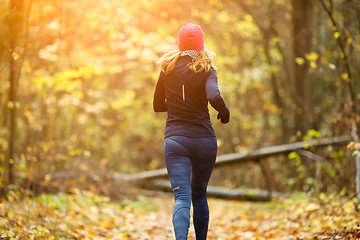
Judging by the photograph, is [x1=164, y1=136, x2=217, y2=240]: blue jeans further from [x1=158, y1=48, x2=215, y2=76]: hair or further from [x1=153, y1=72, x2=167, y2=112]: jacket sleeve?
[x1=158, y1=48, x2=215, y2=76]: hair

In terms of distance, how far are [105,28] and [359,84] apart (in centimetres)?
605

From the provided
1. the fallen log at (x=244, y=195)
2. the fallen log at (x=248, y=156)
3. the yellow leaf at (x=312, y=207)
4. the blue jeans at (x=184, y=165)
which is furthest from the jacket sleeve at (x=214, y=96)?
the fallen log at (x=244, y=195)

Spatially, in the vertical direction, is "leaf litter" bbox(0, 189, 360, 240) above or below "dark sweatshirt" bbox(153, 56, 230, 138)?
below

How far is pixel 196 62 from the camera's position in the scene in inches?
155

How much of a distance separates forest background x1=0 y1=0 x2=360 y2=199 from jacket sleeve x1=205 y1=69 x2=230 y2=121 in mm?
2071

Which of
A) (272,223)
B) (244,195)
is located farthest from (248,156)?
(272,223)

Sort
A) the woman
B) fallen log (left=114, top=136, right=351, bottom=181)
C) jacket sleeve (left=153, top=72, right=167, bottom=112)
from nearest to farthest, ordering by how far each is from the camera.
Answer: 1. the woman
2. jacket sleeve (left=153, top=72, right=167, bottom=112)
3. fallen log (left=114, top=136, right=351, bottom=181)

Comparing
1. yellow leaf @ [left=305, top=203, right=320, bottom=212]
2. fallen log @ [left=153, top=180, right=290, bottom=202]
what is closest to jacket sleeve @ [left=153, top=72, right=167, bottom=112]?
yellow leaf @ [left=305, top=203, right=320, bottom=212]

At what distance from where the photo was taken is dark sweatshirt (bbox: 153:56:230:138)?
392 cm

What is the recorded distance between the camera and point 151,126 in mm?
16484

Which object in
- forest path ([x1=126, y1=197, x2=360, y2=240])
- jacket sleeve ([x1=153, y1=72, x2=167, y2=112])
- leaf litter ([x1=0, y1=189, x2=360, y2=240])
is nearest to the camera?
jacket sleeve ([x1=153, y1=72, x2=167, y2=112])

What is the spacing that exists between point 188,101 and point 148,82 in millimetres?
13741

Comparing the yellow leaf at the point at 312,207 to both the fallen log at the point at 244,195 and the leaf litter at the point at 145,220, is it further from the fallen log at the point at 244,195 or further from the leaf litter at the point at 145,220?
the fallen log at the point at 244,195

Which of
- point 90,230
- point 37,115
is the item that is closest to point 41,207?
point 90,230
